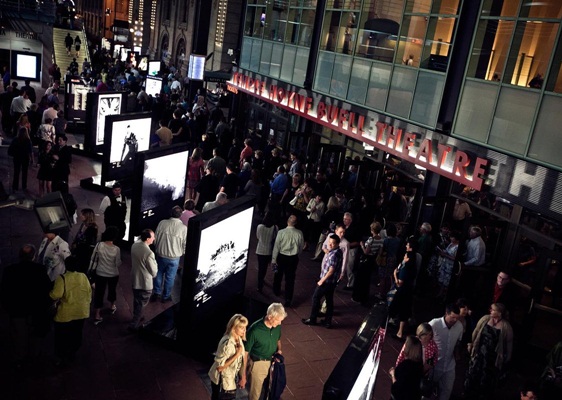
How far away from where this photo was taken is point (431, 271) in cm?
1184

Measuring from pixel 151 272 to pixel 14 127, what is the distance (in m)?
13.8

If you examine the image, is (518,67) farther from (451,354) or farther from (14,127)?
(14,127)

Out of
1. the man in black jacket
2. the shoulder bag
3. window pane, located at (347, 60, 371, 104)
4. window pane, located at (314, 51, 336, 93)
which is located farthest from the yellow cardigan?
window pane, located at (314, 51, 336, 93)

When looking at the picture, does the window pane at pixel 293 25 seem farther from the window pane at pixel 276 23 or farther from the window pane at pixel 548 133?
the window pane at pixel 548 133

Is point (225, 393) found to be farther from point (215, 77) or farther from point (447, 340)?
point (215, 77)

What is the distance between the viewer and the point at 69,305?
717 cm

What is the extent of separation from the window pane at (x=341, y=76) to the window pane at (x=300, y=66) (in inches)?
76.4

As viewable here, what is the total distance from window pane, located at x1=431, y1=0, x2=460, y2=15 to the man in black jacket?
10.2 metres

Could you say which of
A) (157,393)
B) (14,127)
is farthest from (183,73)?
(157,393)

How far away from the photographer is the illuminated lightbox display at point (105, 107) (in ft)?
56.4

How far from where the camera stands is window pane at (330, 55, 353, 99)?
16453mm

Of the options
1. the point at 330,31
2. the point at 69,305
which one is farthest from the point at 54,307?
the point at 330,31

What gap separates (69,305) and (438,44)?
9.97 m

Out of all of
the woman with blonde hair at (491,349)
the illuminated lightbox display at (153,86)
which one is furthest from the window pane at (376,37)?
the illuminated lightbox display at (153,86)
